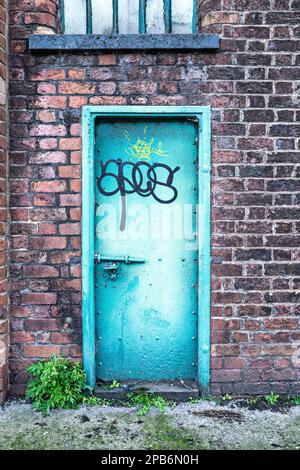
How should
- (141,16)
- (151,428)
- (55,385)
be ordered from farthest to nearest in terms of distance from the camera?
(141,16), (55,385), (151,428)

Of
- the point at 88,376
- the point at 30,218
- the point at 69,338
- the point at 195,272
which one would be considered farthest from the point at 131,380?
the point at 30,218

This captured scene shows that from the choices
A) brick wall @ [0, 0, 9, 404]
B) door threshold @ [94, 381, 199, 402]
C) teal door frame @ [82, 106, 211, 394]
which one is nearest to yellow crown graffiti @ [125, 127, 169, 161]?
teal door frame @ [82, 106, 211, 394]

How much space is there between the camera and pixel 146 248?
→ 10.3 feet

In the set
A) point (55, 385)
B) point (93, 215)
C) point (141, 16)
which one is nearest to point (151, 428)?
point (55, 385)

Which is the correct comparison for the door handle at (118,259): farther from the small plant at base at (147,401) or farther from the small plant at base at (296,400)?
the small plant at base at (296,400)

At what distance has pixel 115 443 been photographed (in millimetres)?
2529

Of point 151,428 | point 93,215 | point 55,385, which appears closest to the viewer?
point 151,428

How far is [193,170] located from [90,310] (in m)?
1.31

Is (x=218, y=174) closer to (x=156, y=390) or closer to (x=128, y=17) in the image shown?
(x=128, y=17)

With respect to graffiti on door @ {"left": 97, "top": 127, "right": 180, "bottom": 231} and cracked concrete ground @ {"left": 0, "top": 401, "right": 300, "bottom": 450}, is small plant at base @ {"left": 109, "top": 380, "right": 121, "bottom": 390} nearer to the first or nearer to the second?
cracked concrete ground @ {"left": 0, "top": 401, "right": 300, "bottom": 450}

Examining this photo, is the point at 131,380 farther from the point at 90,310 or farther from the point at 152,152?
the point at 152,152

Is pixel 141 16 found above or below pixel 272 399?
above

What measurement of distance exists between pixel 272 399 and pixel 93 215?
6.19ft

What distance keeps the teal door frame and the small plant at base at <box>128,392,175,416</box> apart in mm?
304
